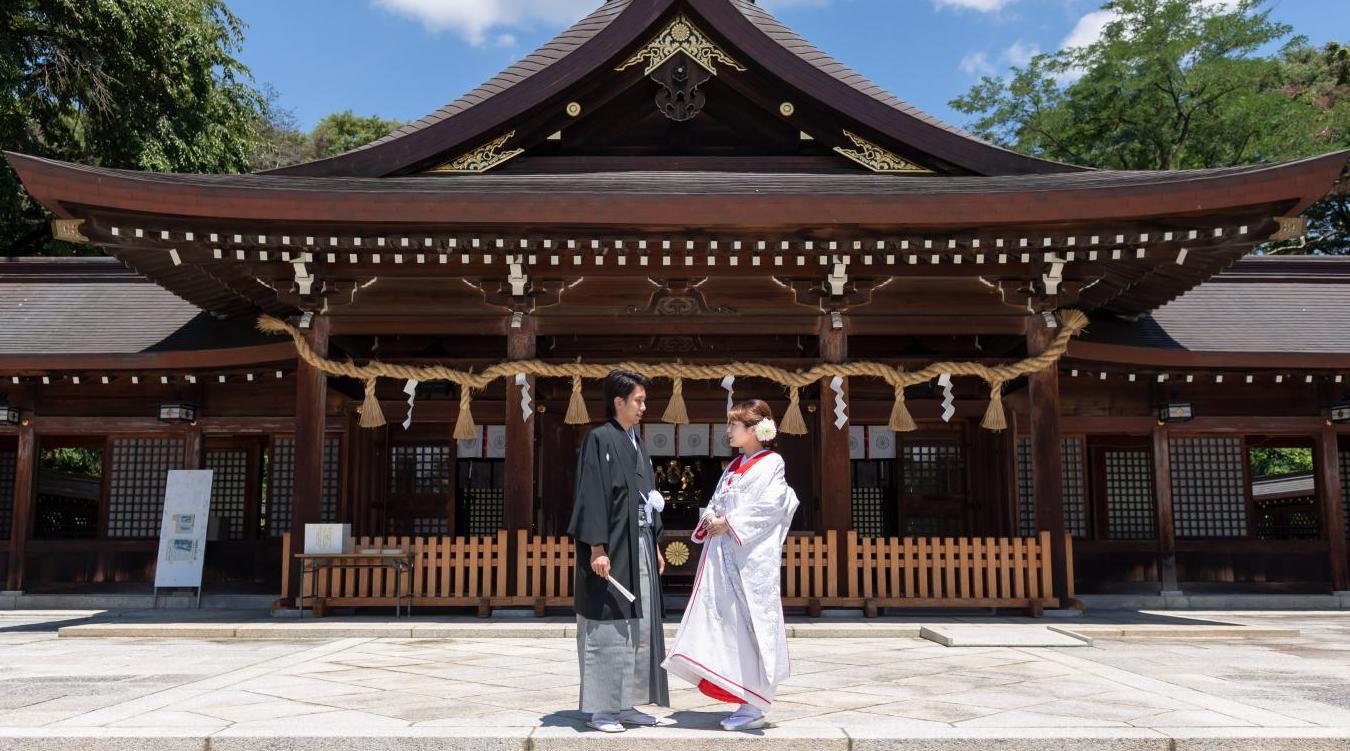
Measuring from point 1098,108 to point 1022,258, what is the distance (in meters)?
21.0

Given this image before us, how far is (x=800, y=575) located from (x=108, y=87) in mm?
17997

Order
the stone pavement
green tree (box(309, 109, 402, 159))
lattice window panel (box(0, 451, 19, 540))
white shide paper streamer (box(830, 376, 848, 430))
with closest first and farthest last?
1. the stone pavement
2. white shide paper streamer (box(830, 376, 848, 430))
3. lattice window panel (box(0, 451, 19, 540))
4. green tree (box(309, 109, 402, 159))

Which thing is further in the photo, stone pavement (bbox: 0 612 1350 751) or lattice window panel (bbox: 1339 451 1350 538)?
lattice window panel (bbox: 1339 451 1350 538)

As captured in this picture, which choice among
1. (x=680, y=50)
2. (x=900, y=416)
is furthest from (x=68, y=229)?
(x=900, y=416)

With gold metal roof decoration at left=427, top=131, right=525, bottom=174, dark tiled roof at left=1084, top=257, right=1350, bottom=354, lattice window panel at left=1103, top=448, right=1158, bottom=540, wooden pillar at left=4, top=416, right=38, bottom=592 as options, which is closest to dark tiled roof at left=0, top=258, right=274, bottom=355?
wooden pillar at left=4, top=416, right=38, bottom=592

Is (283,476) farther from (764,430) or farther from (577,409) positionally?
(764,430)

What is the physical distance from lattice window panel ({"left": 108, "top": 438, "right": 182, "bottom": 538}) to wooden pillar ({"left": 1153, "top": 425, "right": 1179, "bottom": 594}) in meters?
12.3

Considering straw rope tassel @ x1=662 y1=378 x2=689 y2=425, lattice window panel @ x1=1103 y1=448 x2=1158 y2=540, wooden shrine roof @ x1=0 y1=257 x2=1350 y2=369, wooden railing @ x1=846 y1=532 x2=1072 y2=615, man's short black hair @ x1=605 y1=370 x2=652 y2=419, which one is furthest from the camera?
lattice window panel @ x1=1103 y1=448 x2=1158 y2=540

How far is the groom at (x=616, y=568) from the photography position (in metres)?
4.72

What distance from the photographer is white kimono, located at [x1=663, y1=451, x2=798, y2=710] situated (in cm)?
484

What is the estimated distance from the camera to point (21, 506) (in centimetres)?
1297

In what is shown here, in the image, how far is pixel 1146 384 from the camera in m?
13.0

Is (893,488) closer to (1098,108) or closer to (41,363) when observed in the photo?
(41,363)

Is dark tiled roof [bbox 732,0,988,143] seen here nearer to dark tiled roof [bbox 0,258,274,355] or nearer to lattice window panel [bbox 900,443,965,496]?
lattice window panel [bbox 900,443,965,496]
